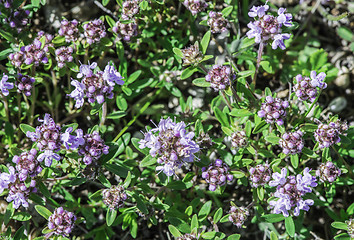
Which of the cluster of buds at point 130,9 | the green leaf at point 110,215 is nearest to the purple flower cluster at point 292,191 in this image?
the green leaf at point 110,215

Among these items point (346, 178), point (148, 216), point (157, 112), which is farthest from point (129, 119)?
point (346, 178)

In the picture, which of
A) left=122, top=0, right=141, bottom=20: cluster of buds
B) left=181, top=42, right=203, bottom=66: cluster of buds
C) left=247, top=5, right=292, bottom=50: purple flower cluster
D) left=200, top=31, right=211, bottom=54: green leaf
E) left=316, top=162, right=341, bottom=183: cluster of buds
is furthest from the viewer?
left=122, top=0, right=141, bottom=20: cluster of buds

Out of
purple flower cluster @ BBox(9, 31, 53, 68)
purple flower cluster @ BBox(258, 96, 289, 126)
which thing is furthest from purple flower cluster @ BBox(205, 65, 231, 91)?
purple flower cluster @ BBox(9, 31, 53, 68)

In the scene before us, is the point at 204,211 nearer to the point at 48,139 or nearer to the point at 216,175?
the point at 216,175

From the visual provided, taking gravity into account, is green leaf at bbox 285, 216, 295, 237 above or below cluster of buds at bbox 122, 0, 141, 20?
below

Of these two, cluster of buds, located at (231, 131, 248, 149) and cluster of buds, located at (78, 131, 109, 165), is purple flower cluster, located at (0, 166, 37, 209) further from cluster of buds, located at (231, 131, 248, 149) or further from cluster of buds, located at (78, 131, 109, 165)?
cluster of buds, located at (231, 131, 248, 149)

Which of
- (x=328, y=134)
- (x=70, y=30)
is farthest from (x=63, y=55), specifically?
(x=328, y=134)
